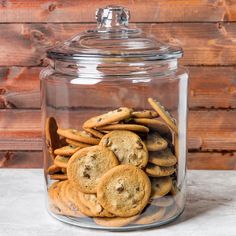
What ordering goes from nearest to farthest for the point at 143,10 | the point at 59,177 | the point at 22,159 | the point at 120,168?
the point at 120,168 < the point at 59,177 < the point at 143,10 < the point at 22,159

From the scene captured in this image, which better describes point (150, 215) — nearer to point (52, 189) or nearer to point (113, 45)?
point (52, 189)

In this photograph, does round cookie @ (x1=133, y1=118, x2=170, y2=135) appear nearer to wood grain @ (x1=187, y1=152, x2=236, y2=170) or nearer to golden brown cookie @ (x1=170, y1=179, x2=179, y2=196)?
golden brown cookie @ (x1=170, y1=179, x2=179, y2=196)

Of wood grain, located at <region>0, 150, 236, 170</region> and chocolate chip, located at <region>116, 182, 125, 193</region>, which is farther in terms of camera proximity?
wood grain, located at <region>0, 150, 236, 170</region>

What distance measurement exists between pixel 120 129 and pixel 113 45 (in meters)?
0.15

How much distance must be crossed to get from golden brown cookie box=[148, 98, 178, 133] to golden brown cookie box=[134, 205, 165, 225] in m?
0.15

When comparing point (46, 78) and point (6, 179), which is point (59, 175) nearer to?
point (46, 78)

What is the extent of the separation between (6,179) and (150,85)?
478 mm

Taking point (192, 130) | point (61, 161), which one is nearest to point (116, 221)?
point (61, 161)

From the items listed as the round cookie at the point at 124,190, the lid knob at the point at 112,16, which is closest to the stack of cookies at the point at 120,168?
the round cookie at the point at 124,190

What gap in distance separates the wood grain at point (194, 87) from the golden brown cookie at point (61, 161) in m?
0.47

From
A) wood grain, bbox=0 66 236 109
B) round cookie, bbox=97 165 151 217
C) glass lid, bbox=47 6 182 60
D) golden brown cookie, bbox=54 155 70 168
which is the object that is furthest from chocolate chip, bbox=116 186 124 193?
wood grain, bbox=0 66 236 109

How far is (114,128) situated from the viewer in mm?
938

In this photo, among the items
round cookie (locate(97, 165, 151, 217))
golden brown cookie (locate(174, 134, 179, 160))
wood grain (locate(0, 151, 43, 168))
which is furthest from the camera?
wood grain (locate(0, 151, 43, 168))

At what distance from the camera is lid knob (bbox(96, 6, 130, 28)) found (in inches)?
39.6
